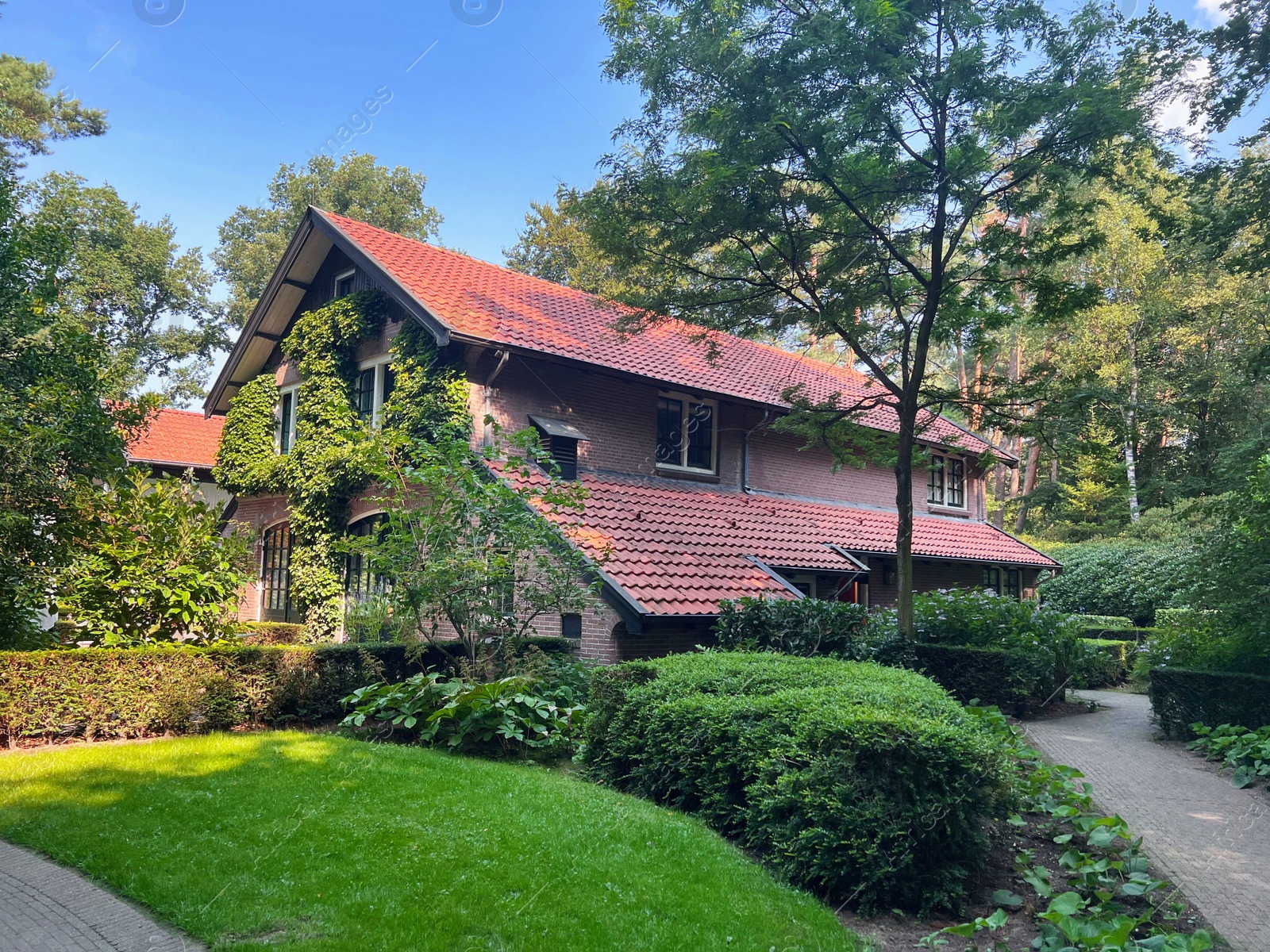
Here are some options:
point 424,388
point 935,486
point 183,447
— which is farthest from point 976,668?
point 183,447

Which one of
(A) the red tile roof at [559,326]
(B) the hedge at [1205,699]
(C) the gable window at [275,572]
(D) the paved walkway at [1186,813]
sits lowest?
(D) the paved walkway at [1186,813]

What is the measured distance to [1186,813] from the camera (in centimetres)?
796

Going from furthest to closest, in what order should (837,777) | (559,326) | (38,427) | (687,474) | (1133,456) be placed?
(1133,456) < (687,474) < (559,326) < (38,427) < (837,777)

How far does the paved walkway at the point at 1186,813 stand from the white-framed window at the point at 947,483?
1239 centimetres

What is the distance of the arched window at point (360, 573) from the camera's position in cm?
1708

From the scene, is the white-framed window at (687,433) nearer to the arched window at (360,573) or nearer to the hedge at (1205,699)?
the arched window at (360,573)

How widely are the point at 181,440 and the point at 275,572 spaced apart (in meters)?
13.5

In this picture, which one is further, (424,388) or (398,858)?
(424,388)

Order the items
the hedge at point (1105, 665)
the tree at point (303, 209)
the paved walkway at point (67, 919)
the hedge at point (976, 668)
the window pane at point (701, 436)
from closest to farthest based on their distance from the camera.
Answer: the paved walkway at point (67, 919)
the hedge at point (976, 668)
the hedge at point (1105, 665)
the window pane at point (701, 436)
the tree at point (303, 209)

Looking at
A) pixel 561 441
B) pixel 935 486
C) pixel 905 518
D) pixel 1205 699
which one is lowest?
pixel 1205 699

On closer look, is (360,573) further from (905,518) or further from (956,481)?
(956,481)

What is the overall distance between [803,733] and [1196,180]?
12.2 m

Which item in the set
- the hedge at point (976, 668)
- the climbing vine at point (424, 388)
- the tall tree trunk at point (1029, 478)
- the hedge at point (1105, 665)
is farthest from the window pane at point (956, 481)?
the climbing vine at point (424, 388)

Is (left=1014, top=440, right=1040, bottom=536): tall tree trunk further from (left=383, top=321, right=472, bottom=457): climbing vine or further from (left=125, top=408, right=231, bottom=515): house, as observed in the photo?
(left=125, top=408, right=231, bottom=515): house
